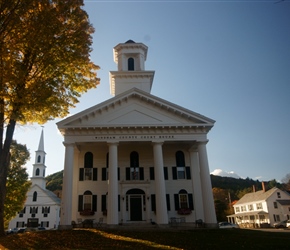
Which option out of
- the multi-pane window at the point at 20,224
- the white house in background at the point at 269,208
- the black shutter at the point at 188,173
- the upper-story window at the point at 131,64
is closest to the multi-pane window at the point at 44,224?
the multi-pane window at the point at 20,224

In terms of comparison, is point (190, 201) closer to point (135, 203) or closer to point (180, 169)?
point (180, 169)

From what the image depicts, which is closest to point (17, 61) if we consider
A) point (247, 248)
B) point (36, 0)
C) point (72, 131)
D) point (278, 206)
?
point (36, 0)

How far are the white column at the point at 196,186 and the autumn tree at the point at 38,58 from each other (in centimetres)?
1501

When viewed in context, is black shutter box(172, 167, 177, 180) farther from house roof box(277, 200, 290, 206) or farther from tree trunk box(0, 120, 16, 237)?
house roof box(277, 200, 290, 206)

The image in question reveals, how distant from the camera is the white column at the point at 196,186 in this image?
26.8 meters

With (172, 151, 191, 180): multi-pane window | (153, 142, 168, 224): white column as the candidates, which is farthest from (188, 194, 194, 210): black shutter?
(153, 142, 168, 224): white column

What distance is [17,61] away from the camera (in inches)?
593

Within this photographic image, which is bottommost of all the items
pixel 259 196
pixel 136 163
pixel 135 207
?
pixel 135 207

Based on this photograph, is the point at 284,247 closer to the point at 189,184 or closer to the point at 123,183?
the point at 189,184

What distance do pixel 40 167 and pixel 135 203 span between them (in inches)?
1990

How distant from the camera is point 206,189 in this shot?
24375mm

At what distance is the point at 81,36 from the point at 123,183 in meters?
15.3

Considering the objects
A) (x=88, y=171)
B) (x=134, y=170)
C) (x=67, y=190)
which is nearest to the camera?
(x=67, y=190)

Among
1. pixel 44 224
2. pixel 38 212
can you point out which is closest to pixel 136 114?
pixel 44 224
